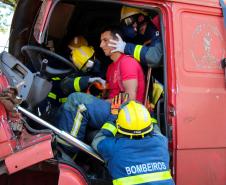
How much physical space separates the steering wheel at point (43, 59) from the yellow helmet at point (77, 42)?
1.90 feet

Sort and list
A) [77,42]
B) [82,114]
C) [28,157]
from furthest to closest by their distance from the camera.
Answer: [77,42]
[82,114]
[28,157]

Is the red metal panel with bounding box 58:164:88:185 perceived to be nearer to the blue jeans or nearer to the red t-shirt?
the blue jeans

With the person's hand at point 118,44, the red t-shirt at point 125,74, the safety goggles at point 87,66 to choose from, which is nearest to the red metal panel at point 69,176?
the red t-shirt at point 125,74

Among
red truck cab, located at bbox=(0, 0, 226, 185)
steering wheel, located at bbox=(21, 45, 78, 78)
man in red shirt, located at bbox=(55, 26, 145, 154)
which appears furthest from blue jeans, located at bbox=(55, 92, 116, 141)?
red truck cab, located at bbox=(0, 0, 226, 185)

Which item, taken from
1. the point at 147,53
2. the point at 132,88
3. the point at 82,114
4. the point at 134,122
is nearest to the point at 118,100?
the point at 132,88

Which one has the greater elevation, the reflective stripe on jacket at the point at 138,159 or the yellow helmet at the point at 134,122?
the yellow helmet at the point at 134,122

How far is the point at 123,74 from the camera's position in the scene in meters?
3.74

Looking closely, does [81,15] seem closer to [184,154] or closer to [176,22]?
[176,22]

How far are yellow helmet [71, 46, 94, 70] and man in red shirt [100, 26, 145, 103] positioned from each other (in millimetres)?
303

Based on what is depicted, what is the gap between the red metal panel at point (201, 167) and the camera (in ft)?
10.7

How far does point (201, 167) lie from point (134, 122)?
2.30ft

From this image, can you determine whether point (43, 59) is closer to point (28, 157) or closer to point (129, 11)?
Answer: point (129, 11)

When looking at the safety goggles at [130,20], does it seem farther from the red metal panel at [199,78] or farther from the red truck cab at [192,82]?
the red metal panel at [199,78]

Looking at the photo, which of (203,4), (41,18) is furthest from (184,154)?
(41,18)
